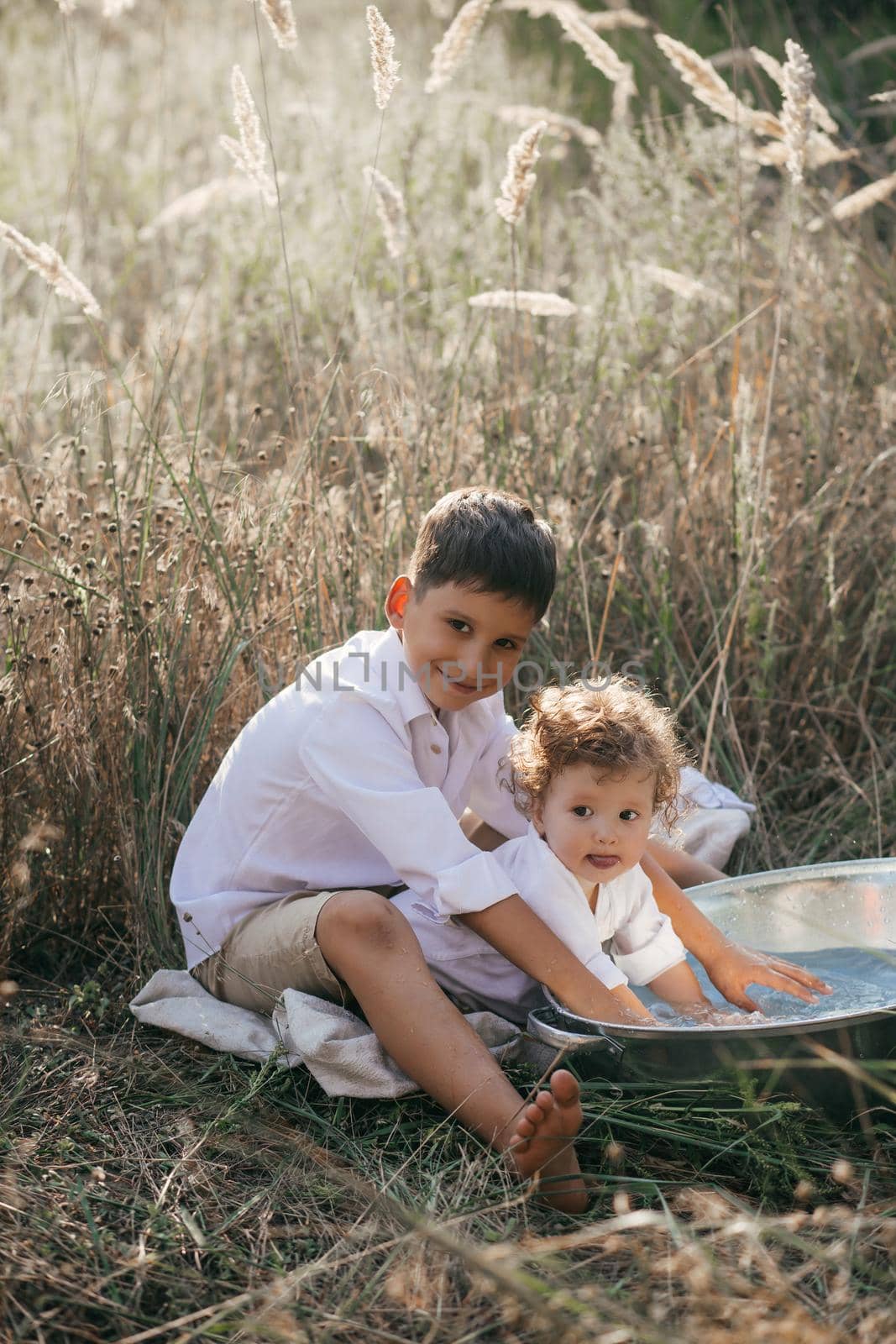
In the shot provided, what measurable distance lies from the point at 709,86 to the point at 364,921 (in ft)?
6.98

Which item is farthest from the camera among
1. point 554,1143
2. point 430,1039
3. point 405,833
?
point 405,833

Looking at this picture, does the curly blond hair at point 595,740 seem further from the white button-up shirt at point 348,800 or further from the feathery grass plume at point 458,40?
the feathery grass plume at point 458,40

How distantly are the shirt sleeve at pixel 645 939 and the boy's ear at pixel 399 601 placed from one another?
23.2 inches

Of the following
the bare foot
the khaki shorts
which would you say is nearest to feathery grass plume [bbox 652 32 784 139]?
the khaki shorts

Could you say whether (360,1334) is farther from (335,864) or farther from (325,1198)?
(335,864)

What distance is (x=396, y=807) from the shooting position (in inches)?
77.0

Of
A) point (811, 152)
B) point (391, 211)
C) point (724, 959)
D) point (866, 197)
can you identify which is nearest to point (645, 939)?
point (724, 959)

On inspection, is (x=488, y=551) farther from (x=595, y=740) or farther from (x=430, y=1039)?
(x=430, y=1039)

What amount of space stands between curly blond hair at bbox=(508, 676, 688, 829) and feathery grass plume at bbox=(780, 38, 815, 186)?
1.32 meters

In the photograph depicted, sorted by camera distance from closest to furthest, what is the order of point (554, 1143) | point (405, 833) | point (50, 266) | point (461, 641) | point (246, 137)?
1. point (554, 1143)
2. point (405, 833)
3. point (461, 641)
4. point (50, 266)
5. point (246, 137)

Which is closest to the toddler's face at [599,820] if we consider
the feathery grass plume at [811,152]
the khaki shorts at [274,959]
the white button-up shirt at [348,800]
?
the white button-up shirt at [348,800]

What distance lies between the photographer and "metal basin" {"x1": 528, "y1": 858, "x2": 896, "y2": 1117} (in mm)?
1678

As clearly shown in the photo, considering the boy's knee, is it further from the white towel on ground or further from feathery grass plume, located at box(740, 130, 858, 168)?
feathery grass plume, located at box(740, 130, 858, 168)

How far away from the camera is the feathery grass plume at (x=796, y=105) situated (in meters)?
2.61
